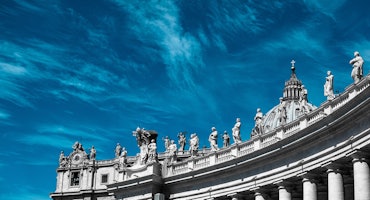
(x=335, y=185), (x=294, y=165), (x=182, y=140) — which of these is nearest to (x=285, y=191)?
(x=294, y=165)

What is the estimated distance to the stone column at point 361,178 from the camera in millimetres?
44281

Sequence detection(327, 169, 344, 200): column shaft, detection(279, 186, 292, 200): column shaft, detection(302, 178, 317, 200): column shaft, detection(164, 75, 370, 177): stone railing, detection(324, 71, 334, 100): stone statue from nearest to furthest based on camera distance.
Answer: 1. detection(327, 169, 344, 200): column shaft
2. detection(164, 75, 370, 177): stone railing
3. detection(302, 178, 317, 200): column shaft
4. detection(324, 71, 334, 100): stone statue
5. detection(279, 186, 292, 200): column shaft

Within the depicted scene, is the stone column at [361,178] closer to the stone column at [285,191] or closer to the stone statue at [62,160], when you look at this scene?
the stone column at [285,191]

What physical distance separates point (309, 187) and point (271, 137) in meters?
8.74

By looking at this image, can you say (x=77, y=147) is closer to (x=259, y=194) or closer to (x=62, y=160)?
(x=62, y=160)

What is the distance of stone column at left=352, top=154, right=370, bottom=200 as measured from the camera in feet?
145

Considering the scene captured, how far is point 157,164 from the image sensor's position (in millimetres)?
72375

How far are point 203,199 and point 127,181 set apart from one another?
11.3m

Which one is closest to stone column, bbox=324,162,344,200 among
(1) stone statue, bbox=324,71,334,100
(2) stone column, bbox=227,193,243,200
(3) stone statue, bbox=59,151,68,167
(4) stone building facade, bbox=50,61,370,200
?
(4) stone building facade, bbox=50,61,370,200

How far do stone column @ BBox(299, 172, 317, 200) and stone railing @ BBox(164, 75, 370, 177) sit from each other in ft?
→ 14.1

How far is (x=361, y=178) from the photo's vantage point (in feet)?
146

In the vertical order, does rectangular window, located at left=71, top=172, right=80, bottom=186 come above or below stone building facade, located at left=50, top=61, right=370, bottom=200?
above

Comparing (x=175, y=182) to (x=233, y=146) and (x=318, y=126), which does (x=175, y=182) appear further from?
(x=318, y=126)

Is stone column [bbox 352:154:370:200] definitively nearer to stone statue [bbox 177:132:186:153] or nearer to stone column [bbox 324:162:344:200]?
stone column [bbox 324:162:344:200]
